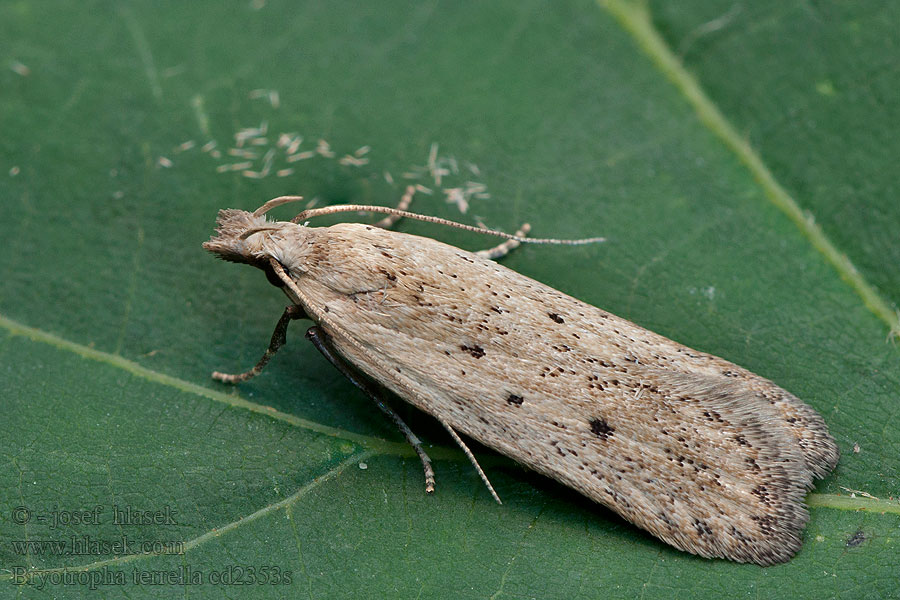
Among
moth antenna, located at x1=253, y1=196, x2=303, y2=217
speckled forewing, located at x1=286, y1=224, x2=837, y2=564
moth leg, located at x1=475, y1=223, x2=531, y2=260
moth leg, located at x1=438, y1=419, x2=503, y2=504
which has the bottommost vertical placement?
moth leg, located at x1=438, y1=419, x2=503, y2=504

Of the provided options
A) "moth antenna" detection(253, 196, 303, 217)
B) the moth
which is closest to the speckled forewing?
the moth

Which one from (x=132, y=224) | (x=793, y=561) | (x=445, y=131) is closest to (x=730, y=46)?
(x=445, y=131)

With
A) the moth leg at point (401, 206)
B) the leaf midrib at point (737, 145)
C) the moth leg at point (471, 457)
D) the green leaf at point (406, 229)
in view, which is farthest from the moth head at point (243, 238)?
the leaf midrib at point (737, 145)

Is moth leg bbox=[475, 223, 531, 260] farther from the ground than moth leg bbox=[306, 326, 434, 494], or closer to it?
farther from the ground

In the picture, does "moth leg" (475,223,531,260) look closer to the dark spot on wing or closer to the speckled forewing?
the speckled forewing

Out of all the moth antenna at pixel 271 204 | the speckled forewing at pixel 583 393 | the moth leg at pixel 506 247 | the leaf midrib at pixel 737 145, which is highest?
the leaf midrib at pixel 737 145

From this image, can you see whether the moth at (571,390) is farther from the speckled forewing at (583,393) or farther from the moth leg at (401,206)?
the moth leg at (401,206)

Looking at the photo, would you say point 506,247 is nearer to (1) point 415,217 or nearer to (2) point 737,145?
(1) point 415,217
